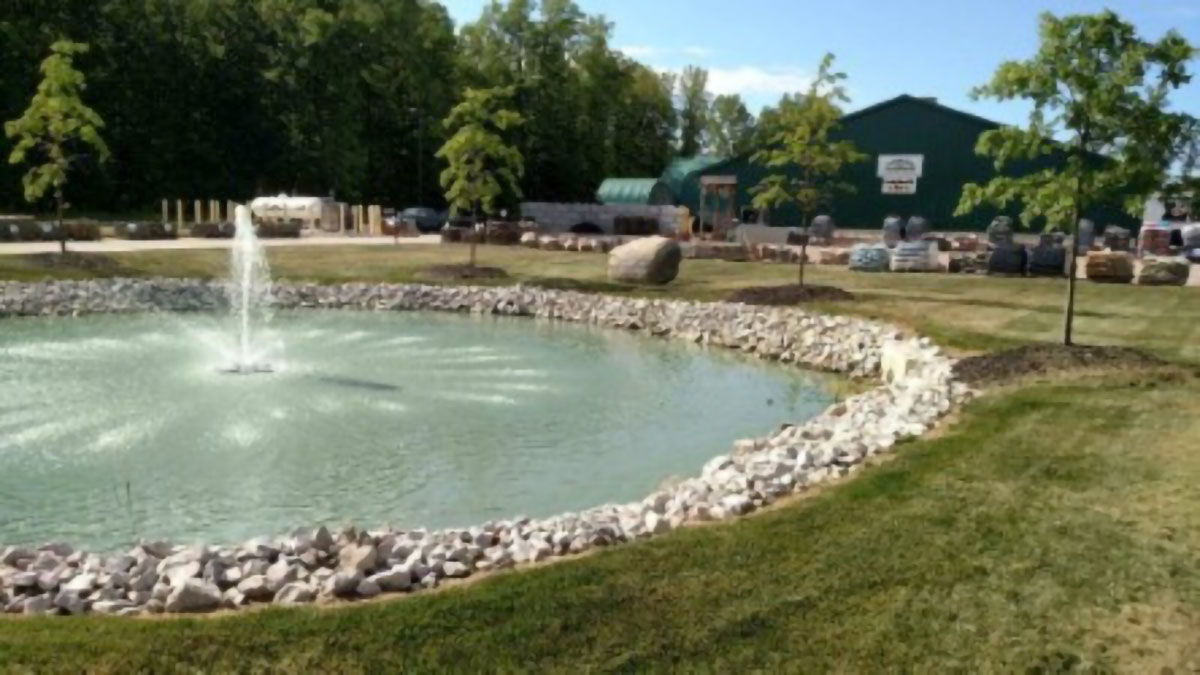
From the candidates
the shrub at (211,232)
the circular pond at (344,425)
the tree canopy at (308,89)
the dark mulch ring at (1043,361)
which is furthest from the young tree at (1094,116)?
the tree canopy at (308,89)

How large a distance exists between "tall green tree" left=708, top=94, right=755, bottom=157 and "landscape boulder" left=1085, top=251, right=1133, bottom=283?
90545 millimetres

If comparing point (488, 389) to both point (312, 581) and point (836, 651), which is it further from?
point (836, 651)

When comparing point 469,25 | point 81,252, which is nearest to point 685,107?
point 469,25

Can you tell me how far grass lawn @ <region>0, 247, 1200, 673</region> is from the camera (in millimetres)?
6730

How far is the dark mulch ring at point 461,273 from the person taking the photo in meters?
32.2

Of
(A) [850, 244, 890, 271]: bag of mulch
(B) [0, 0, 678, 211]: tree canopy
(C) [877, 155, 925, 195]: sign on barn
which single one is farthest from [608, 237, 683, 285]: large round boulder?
(B) [0, 0, 678, 211]: tree canopy

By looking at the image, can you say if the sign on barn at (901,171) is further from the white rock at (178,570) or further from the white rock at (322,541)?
the white rock at (178,570)

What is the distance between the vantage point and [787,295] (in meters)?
27.1

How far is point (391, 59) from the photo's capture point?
74125 mm

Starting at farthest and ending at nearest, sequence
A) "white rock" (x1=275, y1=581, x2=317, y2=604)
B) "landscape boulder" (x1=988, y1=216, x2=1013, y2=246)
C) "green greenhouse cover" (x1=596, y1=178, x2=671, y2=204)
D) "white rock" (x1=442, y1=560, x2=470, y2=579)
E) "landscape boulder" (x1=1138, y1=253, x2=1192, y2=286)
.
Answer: "green greenhouse cover" (x1=596, y1=178, x2=671, y2=204), "landscape boulder" (x1=988, y1=216, x2=1013, y2=246), "landscape boulder" (x1=1138, y1=253, x2=1192, y2=286), "white rock" (x1=442, y1=560, x2=470, y2=579), "white rock" (x1=275, y1=581, x2=317, y2=604)

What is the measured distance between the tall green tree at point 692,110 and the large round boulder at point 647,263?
80.2 meters

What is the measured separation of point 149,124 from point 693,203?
30660 millimetres

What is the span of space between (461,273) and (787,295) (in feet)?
33.2

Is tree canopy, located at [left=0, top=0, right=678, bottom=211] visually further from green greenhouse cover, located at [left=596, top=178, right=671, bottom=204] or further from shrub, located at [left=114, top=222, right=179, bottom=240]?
shrub, located at [left=114, top=222, right=179, bottom=240]
